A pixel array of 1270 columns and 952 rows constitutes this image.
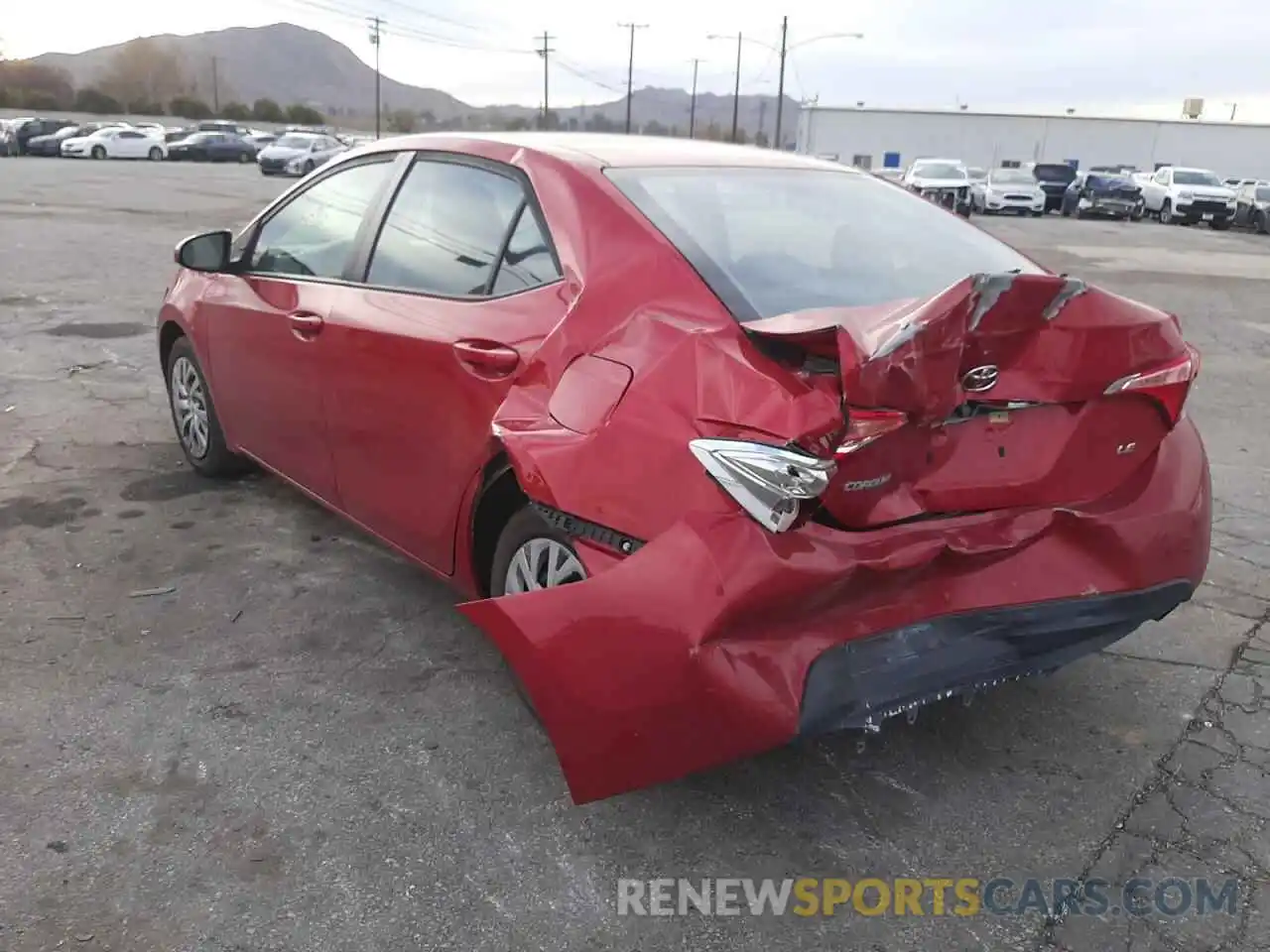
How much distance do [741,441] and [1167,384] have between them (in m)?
1.23

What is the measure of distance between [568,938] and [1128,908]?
129 cm

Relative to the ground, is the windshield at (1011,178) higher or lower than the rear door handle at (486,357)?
higher

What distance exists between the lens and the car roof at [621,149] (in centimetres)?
328

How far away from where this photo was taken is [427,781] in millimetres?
2889

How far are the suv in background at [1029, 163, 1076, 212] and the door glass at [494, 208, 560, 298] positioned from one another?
3642 cm

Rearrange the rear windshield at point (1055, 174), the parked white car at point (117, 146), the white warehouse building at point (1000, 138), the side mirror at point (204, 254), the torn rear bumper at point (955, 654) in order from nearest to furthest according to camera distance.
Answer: the torn rear bumper at point (955, 654)
the side mirror at point (204, 254)
the rear windshield at point (1055, 174)
the parked white car at point (117, 146)
the white warehouse building at point (1000, 138)

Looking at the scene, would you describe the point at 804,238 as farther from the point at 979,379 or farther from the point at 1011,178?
the point at 1011,178

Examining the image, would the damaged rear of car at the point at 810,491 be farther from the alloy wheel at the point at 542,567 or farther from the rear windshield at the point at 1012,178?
the rear windshield at the point at 1012,178

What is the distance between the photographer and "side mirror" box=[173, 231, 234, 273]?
4.49m

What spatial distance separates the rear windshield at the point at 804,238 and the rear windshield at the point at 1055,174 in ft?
122

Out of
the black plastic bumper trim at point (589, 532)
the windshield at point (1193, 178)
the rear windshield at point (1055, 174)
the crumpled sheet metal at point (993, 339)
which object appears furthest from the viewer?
the rear windshield at point (1055, 174)

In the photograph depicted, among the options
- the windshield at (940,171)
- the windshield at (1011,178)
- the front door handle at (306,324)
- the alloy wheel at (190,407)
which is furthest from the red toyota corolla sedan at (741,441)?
the windshield at (1011,178)

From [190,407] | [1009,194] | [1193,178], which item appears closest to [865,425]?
[190,407]

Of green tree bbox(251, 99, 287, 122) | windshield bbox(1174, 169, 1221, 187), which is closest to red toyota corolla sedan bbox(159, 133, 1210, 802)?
windshield bbox(1174, 169, 1221, 187)
